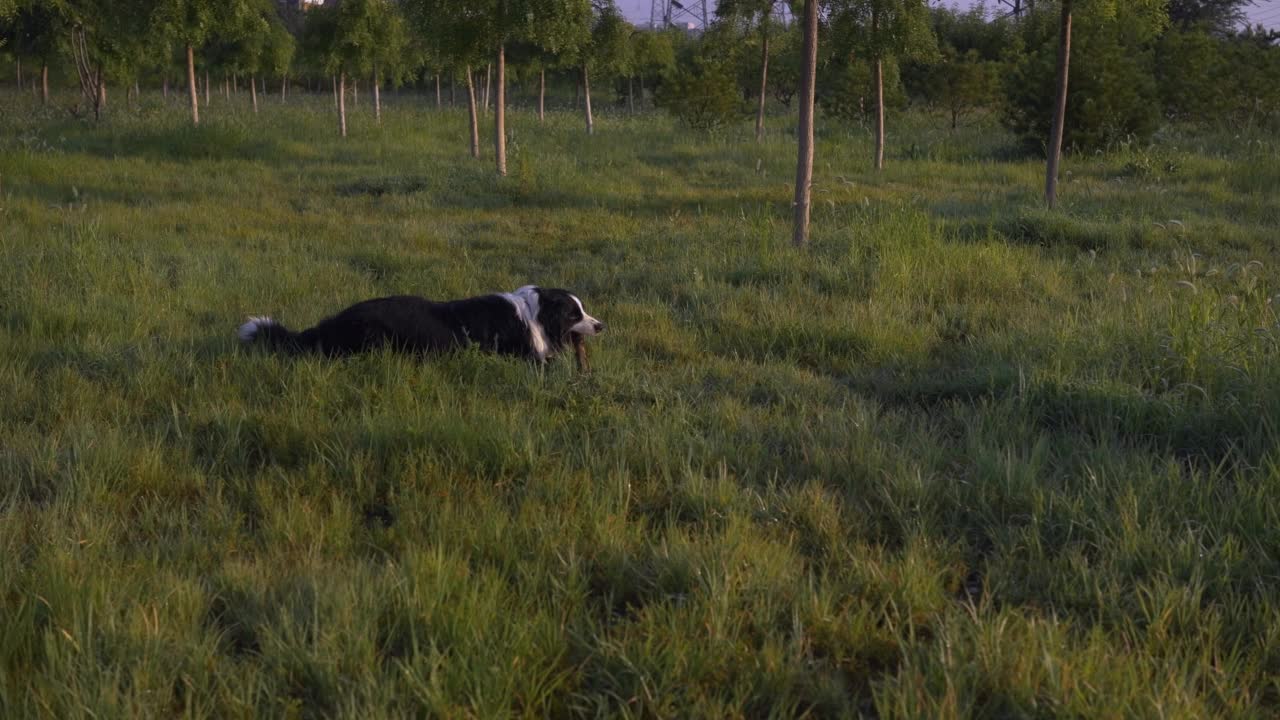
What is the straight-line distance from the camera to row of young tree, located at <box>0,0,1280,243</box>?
15.4 meters

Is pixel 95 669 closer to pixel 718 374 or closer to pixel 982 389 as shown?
pixel 718 374

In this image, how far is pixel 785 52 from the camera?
2612cm

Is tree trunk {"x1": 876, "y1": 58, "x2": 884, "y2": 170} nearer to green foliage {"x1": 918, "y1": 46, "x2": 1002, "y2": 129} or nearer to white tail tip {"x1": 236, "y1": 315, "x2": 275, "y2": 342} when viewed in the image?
green foliage {"x1": 918, "y1": 46, "x2": 1002, "y2": 129}

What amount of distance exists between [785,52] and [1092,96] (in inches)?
374

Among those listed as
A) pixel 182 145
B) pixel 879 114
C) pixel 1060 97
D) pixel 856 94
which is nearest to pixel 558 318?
pixel 1060 97

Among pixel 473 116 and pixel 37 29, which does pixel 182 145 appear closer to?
pixel 473 116

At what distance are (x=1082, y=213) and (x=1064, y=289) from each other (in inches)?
182

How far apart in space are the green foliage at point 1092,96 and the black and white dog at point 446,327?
15833 millimetres

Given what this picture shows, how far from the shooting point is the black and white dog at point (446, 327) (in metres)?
5.77

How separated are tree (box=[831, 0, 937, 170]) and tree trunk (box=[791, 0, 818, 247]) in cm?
786

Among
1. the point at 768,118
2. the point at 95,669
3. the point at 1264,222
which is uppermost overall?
the point at 768,118

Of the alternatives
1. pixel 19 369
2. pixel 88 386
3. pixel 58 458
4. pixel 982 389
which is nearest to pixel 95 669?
pixel 58 458

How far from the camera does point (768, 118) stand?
1259 inches

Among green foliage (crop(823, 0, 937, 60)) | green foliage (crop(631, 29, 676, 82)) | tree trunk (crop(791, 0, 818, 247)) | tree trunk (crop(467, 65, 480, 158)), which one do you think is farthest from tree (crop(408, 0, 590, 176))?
green foliage (crop(631, 29, 676, 82))
